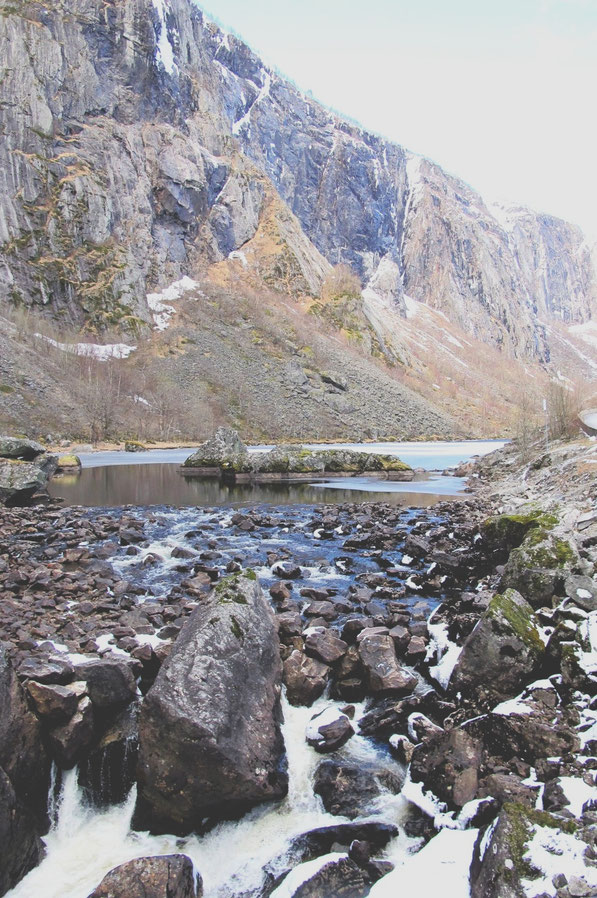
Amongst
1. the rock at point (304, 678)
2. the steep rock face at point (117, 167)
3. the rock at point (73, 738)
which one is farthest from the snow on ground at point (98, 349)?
the rock at point (73, 738)

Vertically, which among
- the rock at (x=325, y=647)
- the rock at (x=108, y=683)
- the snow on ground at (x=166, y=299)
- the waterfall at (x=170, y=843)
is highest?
the snow on ground at (x=166, y=299)

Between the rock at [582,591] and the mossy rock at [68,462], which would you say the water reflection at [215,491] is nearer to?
the mossy rock at [68,462]

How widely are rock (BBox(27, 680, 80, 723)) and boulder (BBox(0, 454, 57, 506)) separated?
21.6 m

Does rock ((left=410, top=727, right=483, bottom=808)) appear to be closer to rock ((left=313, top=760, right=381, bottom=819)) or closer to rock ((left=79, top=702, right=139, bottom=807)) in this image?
rock ((left=313, top=760, right=381, bottom=819))

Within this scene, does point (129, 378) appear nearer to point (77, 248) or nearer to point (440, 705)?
point (77, 248)

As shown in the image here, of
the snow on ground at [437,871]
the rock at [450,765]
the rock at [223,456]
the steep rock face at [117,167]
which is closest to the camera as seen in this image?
the snow on ground at [437,871]

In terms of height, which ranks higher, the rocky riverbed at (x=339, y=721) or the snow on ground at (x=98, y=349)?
the snow on ground at (x=98, y=349)

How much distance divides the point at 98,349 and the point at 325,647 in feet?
318

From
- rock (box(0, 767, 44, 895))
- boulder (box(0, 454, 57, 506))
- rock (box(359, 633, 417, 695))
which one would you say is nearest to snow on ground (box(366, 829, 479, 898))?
rock (box(359, 633, 417, 695))

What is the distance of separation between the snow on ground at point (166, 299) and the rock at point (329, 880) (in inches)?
4181

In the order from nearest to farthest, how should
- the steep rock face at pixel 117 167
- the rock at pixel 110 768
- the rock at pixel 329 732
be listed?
the rock at pixel 110 768 → the rock at pixel 329 732 → the steep rock face at pixel 117 167

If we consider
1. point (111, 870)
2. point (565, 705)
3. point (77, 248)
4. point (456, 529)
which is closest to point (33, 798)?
point (111, 870)

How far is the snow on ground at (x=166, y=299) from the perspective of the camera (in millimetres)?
106744

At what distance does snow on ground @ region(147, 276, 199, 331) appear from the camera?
350 feet
